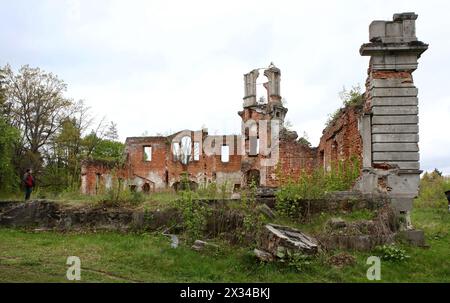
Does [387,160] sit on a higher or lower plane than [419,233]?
higher

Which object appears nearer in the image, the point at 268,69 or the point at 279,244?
the point at 279,244

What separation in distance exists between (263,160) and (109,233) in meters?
15.7

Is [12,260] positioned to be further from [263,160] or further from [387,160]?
[263,160]

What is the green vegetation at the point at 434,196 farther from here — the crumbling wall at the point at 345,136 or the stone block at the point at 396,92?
the stone block at the point at 396,92

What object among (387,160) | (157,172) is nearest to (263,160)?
(157,172)

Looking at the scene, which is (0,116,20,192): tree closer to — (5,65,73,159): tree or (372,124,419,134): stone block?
(5,65,73,159): tree

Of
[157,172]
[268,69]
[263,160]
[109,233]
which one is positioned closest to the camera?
[109,233]

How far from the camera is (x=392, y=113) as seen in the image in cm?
1138

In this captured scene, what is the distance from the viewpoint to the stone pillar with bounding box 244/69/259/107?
27.2 meters

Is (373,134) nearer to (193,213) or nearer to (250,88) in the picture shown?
(193,213)

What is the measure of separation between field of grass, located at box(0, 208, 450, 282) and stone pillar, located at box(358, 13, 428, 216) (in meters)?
1.79

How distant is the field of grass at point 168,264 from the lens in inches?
295
